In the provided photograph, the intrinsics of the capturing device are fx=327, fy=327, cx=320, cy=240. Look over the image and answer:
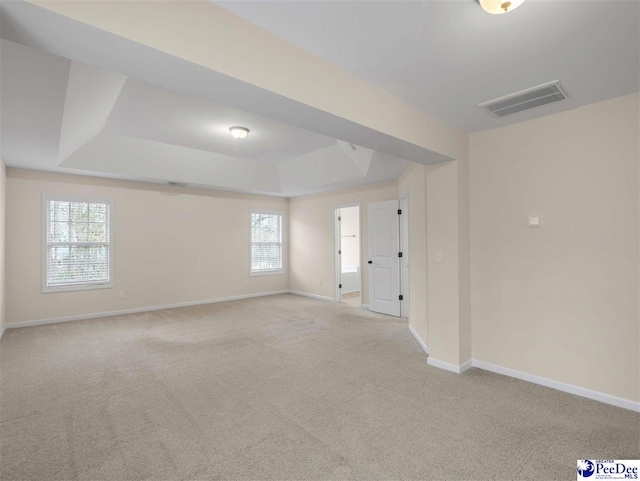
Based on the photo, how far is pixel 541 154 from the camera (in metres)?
3.02

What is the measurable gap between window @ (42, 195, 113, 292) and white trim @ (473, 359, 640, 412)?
5987mm

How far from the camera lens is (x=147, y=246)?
243 inches

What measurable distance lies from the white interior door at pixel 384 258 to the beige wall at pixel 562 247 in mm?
2352

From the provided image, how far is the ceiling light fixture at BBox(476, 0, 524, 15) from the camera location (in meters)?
1.56

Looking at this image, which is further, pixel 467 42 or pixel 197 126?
pixel 197 126

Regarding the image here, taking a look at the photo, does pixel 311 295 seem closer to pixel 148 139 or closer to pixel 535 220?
pixel 148 139

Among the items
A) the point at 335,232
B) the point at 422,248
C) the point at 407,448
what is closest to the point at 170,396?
the point at 407,448

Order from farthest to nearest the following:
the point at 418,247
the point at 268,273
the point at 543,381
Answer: the point at 268,273 → the point at 418,247 → the point at 543,381

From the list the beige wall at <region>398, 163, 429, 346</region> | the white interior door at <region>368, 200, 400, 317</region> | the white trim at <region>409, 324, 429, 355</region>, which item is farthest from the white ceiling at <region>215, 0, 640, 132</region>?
the white interior door at <region>368, 200, 400, 317</region>

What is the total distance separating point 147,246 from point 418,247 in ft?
16.1

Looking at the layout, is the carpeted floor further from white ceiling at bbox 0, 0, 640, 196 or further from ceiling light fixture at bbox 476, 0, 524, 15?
ceiling light fixture at bbox 476, 0, 524, 15

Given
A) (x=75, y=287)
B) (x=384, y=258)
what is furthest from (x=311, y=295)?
(x=75, y=287)

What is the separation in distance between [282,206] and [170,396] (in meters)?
5.90

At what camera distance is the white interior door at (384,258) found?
5.80 metres
